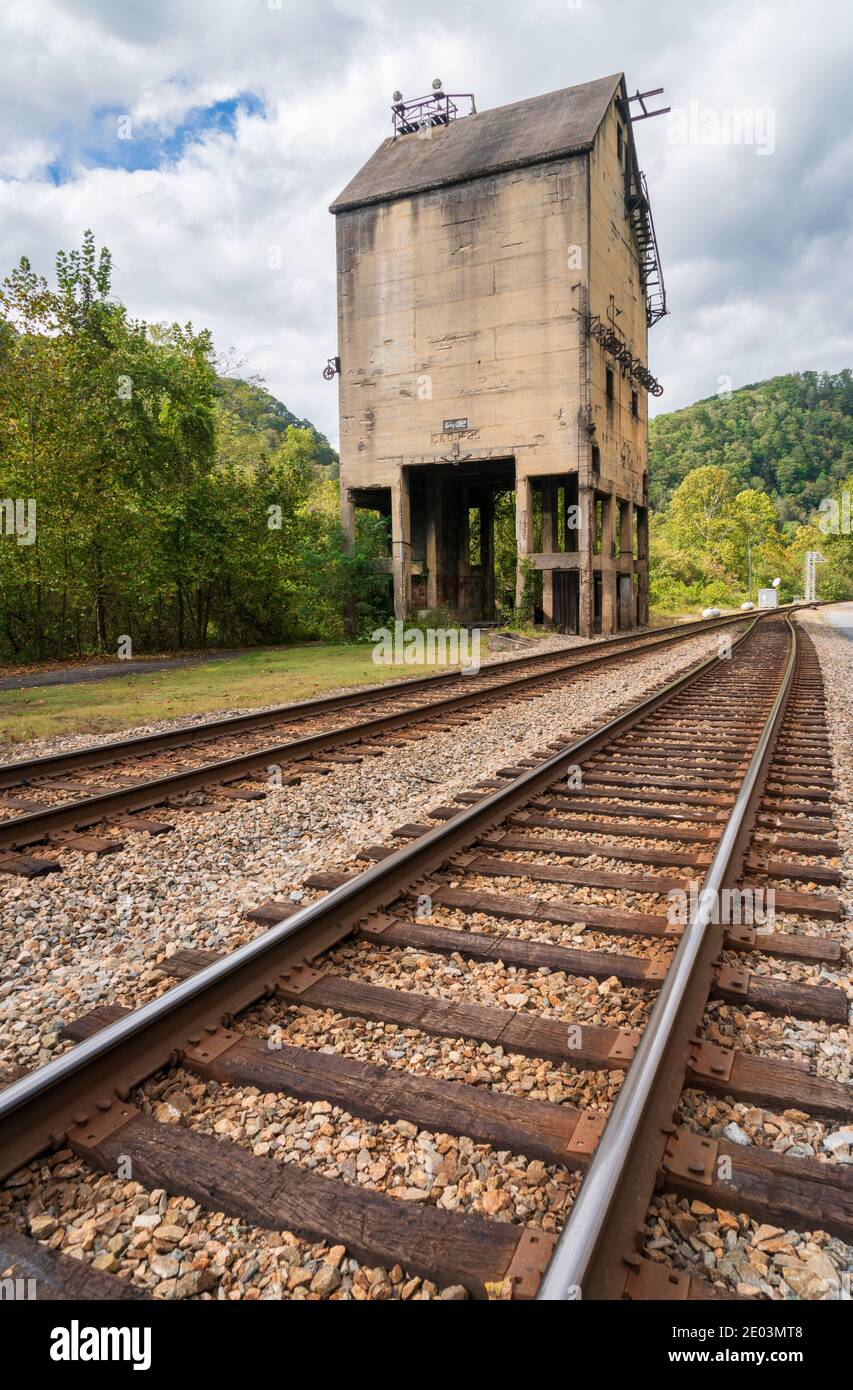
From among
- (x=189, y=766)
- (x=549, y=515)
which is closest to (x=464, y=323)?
(x=549, y=515)

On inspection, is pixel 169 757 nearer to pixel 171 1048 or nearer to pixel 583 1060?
pixel 171 1048

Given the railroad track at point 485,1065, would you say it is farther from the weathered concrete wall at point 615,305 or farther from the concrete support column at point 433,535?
the concrete support column at point 433,535

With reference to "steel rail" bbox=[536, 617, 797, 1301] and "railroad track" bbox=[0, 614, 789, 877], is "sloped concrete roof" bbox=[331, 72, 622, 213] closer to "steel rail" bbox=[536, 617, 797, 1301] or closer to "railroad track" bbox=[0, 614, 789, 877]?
"railroad track" bbox=[0, 614, 789, 877]

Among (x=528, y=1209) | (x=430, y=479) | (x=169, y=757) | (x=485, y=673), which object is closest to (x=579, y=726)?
(x=169, y=757)

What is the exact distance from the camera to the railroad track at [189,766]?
505 centimetres

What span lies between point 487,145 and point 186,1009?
95.9ft

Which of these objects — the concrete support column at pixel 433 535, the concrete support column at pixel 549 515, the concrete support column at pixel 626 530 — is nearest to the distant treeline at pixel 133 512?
the concrete support column at pixel 433 535

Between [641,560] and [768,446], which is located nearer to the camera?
[641,560]

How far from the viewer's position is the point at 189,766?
6934 millimetres

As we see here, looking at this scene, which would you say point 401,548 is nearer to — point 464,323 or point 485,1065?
point 464,323

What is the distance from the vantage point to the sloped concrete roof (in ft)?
78.0

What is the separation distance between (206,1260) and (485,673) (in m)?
12.3

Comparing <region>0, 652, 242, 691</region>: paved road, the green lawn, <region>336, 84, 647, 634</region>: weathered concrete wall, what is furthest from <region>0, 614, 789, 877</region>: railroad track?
<region>336, 84, 647, 634</region>: weathered concrete wall

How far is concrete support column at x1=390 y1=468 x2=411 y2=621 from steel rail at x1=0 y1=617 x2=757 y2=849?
1536cm
